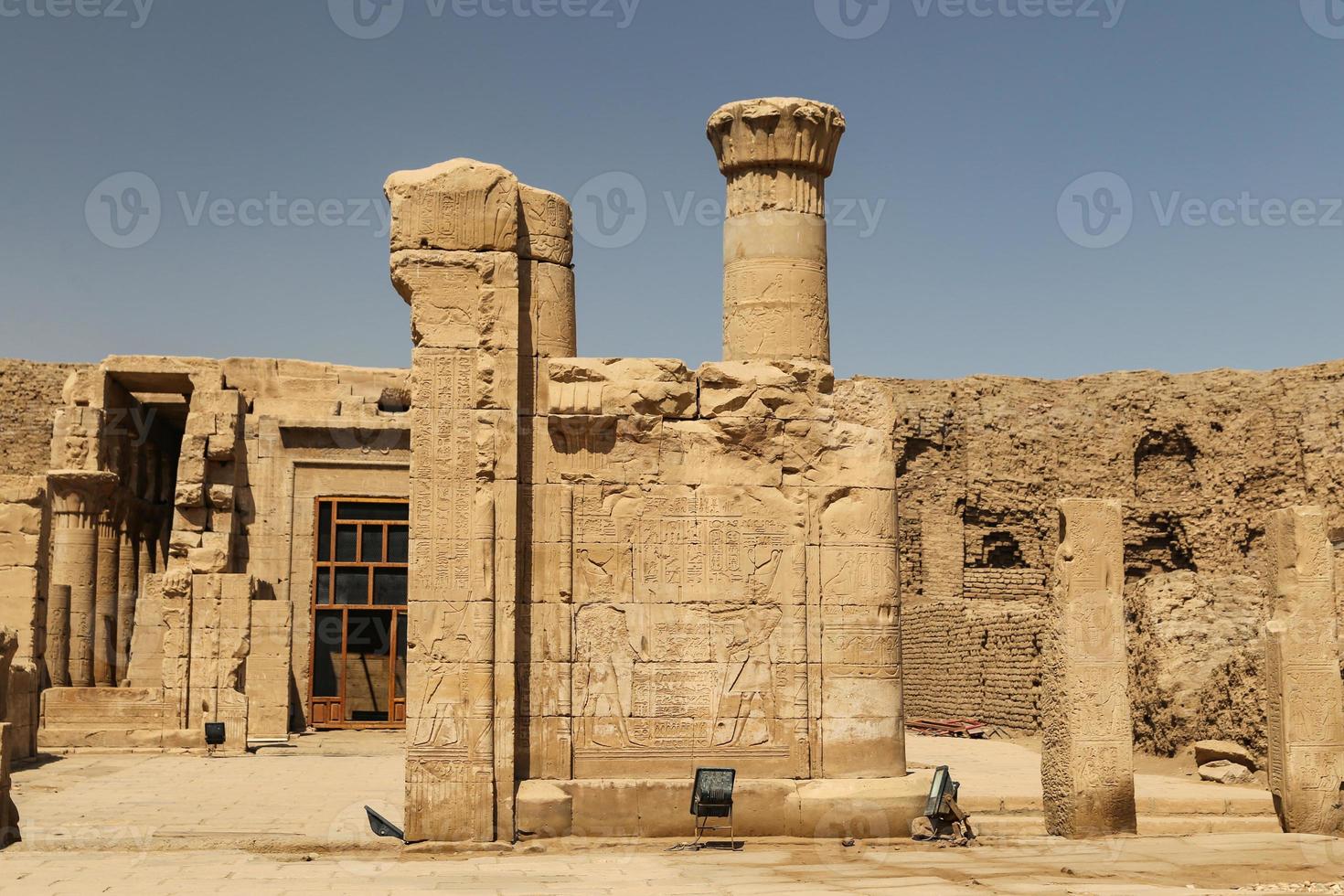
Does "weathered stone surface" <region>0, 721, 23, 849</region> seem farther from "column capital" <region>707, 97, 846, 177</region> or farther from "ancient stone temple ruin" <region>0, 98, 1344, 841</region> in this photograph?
"column capital" <region>707, 97, 846, 177</region>

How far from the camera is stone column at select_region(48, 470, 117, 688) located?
2158 cm

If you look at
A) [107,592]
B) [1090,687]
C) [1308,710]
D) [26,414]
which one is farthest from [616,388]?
[26,414]

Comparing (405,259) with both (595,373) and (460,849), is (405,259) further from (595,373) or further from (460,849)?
(460,849)

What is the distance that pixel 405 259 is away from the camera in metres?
10.0

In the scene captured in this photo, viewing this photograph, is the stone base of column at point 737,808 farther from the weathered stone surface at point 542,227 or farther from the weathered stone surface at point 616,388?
the weathered stone surface at point 542,227

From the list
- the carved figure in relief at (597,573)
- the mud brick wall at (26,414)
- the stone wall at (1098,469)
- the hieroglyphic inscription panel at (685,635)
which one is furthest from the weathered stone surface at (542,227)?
the mud brick wall at (26,414)

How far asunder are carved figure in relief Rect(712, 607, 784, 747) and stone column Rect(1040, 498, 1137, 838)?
7.92 ft

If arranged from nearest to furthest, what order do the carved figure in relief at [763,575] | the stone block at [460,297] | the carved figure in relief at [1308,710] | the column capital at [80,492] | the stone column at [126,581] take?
the stone block at [460,297]
the carved figure in relief at [763,575]
the carved figure in relief at [1308,710]
the column capital at [80,492]
the stone column at [126,581]

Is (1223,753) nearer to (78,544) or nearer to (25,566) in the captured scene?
(25,566)

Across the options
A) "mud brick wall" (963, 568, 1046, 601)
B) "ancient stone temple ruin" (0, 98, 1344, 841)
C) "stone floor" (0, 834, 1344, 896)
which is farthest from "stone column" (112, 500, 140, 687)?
"mud brick wall" (963, 568, 1046, 601)

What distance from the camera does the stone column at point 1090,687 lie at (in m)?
10.7

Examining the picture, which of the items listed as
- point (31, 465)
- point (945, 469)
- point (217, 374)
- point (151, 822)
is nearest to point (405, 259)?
point (151, 822)

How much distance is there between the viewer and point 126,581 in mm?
25016

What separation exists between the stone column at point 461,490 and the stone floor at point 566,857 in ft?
1.77
